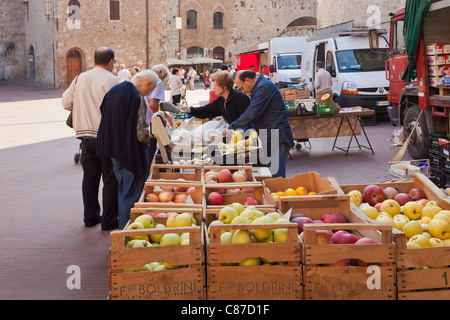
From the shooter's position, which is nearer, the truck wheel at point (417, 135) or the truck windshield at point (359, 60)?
the truck wheel at point (417, 135)

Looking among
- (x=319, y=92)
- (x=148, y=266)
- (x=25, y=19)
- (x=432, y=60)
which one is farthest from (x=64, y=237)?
(x=25, y=19)

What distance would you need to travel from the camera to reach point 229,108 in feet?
24.4

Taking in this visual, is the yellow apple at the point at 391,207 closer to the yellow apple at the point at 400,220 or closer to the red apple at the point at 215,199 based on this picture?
the yellow apple at the point at 400,220

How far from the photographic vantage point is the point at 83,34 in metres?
38.6

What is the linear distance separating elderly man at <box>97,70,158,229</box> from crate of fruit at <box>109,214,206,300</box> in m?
2.40

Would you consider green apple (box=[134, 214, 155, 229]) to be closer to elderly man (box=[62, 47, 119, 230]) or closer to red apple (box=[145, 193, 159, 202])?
red apple (box=[145, 193, 159, 202])

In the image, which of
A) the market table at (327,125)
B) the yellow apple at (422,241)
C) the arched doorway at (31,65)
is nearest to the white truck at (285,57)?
the market table at (327,125)

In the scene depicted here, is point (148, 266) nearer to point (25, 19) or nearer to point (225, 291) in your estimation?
point (225, 291)

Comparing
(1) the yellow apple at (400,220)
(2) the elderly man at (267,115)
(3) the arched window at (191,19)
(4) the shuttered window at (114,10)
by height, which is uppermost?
(3) the arched window at (191,19)

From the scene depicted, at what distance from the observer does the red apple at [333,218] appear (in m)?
4.10

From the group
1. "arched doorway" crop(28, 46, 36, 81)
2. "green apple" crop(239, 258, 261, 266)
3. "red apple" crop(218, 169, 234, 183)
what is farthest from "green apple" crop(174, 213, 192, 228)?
"arched doorway" crop(28, 46, 36, 81)

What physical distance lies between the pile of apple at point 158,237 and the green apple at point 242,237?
0.98ft

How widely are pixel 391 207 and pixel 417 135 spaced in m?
6.53

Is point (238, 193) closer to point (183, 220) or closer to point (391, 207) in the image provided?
point (183, 220)
